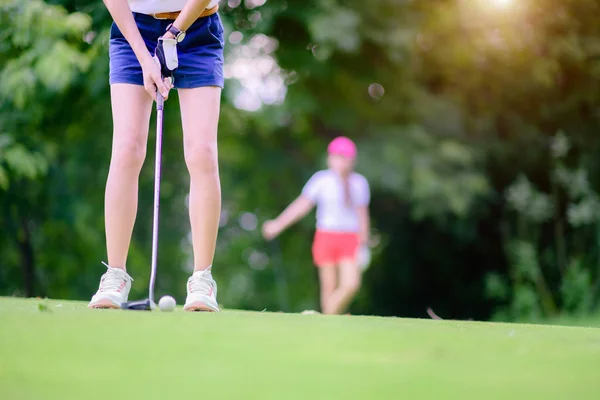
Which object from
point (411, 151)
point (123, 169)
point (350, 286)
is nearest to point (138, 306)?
point (123, 169)

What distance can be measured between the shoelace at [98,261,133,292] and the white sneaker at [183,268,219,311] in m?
0.28

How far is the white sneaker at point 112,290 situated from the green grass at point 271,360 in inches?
18.7

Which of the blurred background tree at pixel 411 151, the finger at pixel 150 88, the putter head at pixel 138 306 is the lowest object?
the blurred background tree at pixel 411 151

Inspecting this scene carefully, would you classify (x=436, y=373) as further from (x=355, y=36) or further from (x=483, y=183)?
(x=483, y=183)

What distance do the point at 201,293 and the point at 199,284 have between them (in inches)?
1.8

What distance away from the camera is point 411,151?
37.1 ft

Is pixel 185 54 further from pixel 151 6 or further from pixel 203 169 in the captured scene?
pixel 203 169

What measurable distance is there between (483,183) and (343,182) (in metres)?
3.69

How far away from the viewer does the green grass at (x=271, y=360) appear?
1988 mm

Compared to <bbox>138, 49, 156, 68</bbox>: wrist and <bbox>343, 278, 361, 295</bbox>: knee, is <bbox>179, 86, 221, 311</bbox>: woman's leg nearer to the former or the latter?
<bbox>138, 49, 156, 68</bbox>: wrist

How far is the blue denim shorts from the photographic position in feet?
13.2

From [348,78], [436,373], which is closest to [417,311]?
[348,78]

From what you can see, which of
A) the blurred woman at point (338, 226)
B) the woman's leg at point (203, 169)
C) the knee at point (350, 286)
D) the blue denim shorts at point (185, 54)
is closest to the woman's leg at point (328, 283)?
the blurred woman at point (338, 226)

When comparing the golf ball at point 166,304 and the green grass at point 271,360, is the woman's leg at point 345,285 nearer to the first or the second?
the golf ball at point 166,304
